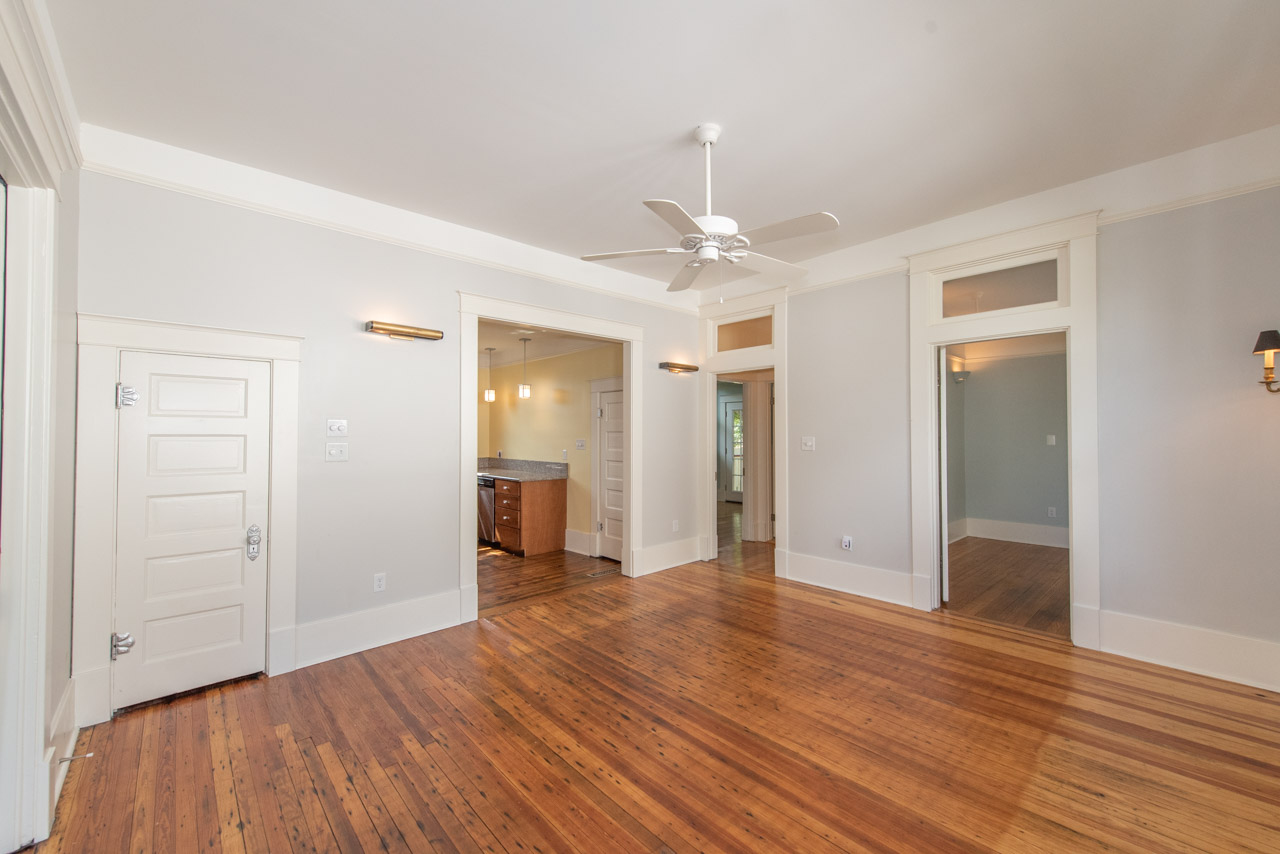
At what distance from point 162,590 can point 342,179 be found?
2.60 meters

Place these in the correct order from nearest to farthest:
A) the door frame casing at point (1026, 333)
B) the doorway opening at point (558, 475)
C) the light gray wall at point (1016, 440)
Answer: the door frame casing at point (1026, 333), the doorway opening at point (558, 475), the light gray wall at point (1016, 440)

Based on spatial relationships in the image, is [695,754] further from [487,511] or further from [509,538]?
[487,511]

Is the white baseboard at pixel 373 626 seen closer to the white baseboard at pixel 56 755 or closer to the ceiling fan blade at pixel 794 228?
the white baseboard at pixel 56 755

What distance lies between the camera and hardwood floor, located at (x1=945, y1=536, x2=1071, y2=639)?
158 inches

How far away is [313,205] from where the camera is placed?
3.38 metres

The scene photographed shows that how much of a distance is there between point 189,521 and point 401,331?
162 cm

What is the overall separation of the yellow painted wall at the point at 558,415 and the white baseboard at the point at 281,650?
136 inches

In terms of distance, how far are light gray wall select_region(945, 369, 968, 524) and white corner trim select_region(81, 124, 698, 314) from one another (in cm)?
496

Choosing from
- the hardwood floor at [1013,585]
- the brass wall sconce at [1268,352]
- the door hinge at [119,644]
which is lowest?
the hardwood floor at [1013,585]

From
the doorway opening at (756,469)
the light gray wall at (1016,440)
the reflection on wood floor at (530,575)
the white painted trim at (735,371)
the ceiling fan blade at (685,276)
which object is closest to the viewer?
the ceiling fan blade at (685,276)

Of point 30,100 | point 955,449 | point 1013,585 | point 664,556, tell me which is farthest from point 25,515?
point 955,449

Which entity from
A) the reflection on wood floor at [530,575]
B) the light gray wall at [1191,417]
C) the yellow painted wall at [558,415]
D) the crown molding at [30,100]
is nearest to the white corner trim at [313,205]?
the crown molding at [30,100]

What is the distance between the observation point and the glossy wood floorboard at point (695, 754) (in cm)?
189

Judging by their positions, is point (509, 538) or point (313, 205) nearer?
point (313, 205)
